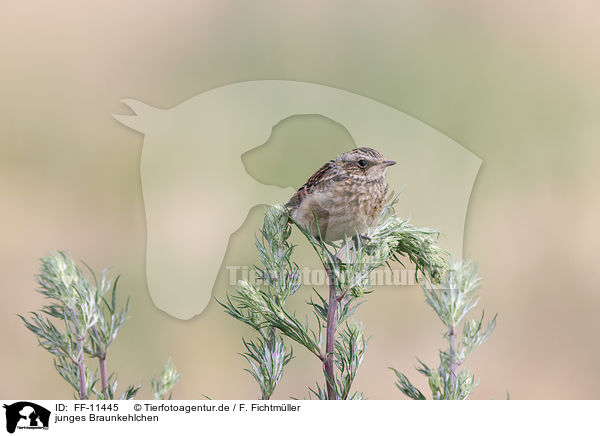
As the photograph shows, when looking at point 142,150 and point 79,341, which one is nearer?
point 79,341

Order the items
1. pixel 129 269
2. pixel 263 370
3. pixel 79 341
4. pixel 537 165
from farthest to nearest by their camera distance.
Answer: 1. pixel 537 165
2. pixel 129 269
3. pixel 263 370
4. pixel 79 341

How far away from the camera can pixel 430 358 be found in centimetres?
391

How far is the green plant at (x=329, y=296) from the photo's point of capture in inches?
51.3

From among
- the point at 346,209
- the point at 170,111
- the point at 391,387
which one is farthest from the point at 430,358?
the point at 170,111

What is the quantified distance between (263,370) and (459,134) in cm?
376

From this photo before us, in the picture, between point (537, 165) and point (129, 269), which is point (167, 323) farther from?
point (537, 165)
